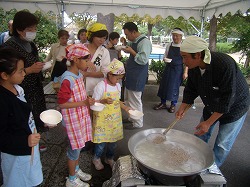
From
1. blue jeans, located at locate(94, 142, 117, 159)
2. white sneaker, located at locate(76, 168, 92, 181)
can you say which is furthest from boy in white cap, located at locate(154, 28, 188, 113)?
white sneaker, located at locate(76, 168, 92, 181)

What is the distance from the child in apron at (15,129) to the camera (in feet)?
4.66

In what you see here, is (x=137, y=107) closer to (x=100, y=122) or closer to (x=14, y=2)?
(x=100, y=122)

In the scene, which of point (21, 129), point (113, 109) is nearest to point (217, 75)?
point (113, 109)

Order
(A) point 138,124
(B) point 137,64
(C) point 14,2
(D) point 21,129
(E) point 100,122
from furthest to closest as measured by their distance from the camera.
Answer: (C) point 14,2
(A) point 138,124
(B) point 137,64
(E) point 100,122
(D) point 21,129

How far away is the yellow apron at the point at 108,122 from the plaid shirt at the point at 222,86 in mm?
876

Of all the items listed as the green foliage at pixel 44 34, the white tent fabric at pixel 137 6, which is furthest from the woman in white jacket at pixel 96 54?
the green foliage at pixel 44 34

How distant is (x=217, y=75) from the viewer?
1.89 meters

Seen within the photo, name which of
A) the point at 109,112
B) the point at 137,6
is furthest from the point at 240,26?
the point at 109,112

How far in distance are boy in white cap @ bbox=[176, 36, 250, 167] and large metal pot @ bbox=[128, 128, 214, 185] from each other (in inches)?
5.6

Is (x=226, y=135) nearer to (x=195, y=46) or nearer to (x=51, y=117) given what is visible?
(x=195, y=46)

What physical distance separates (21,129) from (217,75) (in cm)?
174

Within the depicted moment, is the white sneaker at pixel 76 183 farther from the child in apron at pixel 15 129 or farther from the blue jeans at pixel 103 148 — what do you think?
the child in apron at pixel 15 129

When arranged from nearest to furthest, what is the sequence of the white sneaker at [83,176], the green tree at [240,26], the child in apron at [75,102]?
1. the child in apron at [75,102]
2. the white sneaker at [83,176]
3. the green tree at [240,26]

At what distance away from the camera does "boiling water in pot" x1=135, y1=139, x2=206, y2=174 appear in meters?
1.73
